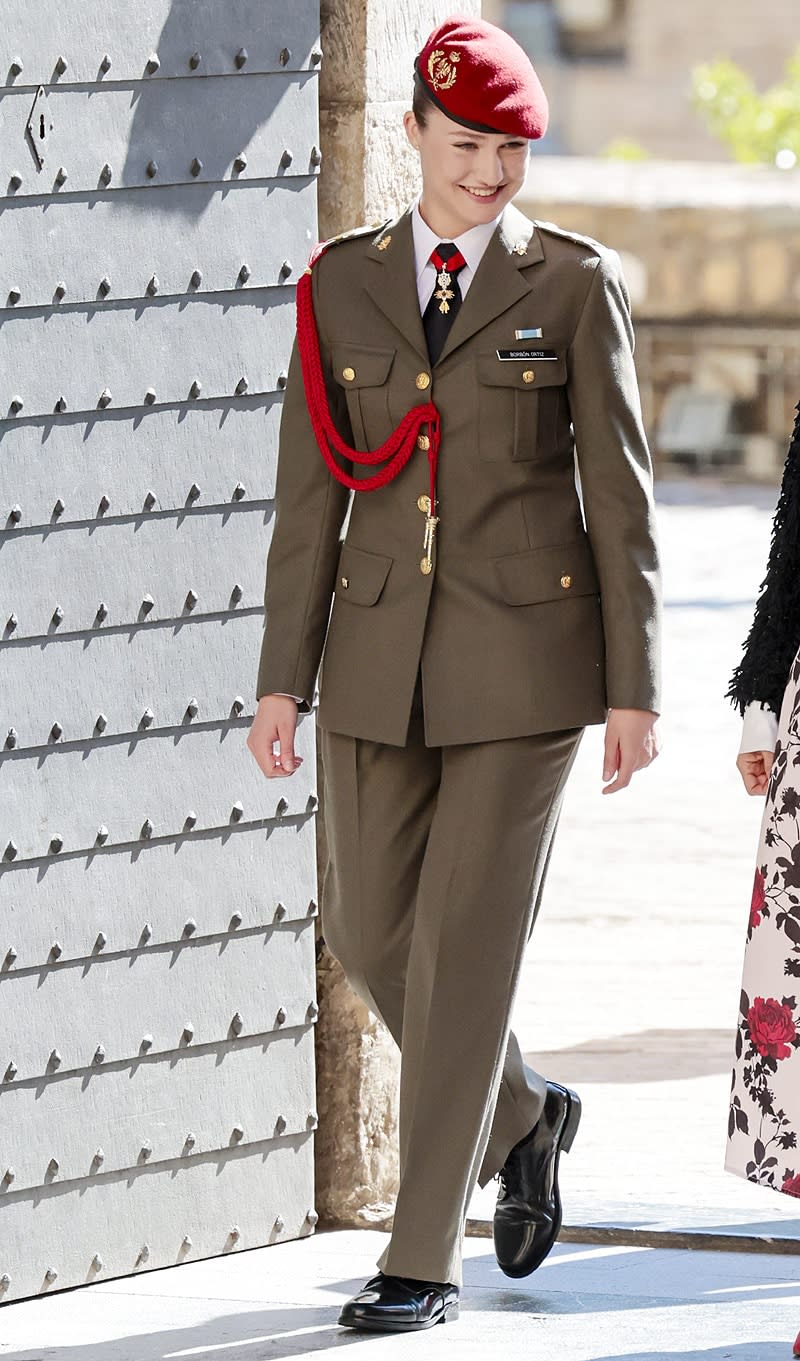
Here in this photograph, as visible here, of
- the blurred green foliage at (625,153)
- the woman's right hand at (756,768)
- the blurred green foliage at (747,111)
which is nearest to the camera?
the woman's right hand at (756,768)

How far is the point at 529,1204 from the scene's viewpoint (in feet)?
13.7

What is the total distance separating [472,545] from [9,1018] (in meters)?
1.03

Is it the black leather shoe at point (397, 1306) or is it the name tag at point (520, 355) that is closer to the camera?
the name tag at point (520, 355)

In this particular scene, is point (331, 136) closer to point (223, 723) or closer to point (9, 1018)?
point (223, 723)

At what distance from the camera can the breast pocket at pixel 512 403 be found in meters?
3.80

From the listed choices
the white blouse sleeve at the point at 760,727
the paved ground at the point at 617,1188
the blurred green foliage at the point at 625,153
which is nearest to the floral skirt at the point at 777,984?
the white blouse sleeve at the point at 760,727

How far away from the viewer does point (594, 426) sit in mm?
3797

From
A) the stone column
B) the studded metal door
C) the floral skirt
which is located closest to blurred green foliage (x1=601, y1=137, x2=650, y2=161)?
the stone column

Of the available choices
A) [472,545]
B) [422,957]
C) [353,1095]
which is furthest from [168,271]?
[353,1095]

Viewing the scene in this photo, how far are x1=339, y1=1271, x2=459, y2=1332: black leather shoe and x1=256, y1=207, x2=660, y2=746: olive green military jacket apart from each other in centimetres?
82

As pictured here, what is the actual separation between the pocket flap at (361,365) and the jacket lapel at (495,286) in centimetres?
9

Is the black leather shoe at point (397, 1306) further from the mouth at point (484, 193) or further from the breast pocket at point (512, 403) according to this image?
the mouth at point (484, 193)

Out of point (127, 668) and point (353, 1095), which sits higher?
point (127, 668)

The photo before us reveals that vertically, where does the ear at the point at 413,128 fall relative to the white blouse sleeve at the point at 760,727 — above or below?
above
